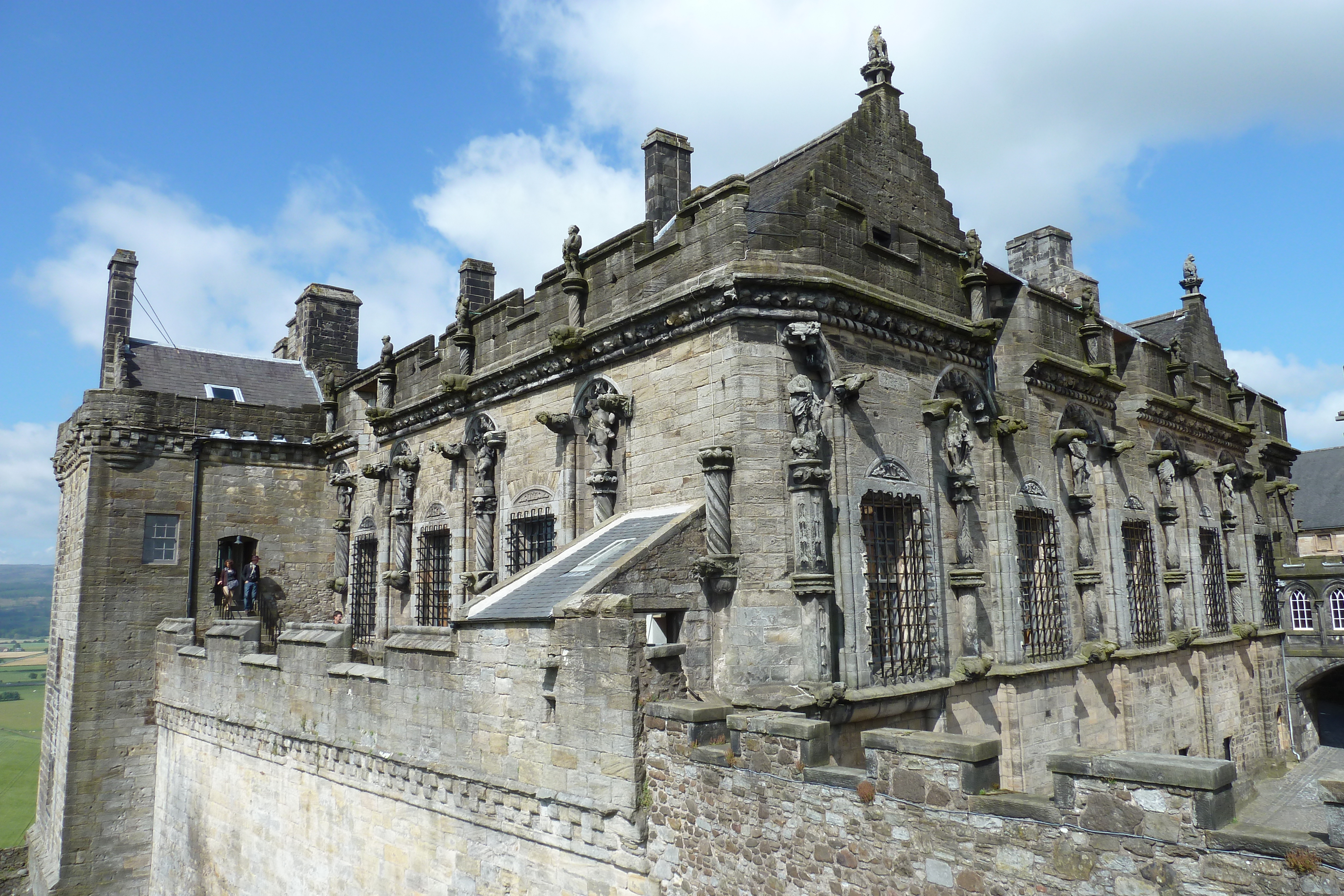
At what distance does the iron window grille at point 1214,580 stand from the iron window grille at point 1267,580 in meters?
2.48

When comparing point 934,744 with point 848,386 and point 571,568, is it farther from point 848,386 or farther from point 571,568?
point 848,386

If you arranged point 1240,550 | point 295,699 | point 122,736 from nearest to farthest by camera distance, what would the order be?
point 295,699
point 122,736
point 1240,550

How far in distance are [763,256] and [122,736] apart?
55.3ft

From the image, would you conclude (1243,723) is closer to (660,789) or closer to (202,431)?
(660,789)

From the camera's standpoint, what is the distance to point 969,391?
1365 cm

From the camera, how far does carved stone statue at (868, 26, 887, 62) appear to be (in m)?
14.3

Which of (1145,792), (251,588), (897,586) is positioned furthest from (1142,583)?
(251,588)

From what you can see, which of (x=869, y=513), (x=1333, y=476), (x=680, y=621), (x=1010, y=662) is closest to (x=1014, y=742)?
(x=1010, y=662)

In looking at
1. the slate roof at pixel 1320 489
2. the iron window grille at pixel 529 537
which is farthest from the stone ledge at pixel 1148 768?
the slate roof at pixel 1320 489

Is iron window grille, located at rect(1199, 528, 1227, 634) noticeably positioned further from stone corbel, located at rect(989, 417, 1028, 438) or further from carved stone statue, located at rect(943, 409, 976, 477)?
carved stone statue, located at rect(943, 409, 976, 477)

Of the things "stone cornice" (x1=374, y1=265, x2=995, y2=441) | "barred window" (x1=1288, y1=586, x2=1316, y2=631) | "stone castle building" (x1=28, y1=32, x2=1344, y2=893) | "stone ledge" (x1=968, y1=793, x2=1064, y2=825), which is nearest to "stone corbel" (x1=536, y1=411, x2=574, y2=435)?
"stone castle building" (x1=28, y1=32, x2=1344, y2=893)

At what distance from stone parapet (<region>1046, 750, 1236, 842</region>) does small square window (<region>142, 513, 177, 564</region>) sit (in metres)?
19.3

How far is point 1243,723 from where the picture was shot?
68.4 ft

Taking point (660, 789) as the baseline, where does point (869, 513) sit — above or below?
above
